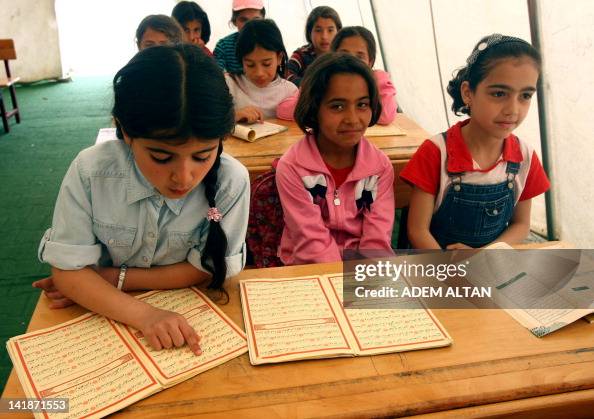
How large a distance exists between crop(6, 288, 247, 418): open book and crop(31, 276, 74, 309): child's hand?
0.22 ft

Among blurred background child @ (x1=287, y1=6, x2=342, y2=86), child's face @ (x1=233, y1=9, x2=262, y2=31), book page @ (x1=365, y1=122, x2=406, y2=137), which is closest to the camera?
book page @ (x1=365, y1=122, x2=406, y2=137)

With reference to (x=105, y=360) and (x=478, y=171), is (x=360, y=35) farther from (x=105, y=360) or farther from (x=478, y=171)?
(x=105, y=360)

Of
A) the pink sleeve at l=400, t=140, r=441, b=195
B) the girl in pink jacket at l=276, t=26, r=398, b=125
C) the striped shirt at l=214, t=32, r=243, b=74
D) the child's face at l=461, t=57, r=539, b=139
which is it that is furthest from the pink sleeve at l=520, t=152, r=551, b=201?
the striped shirt at l=214, t=32, r=243, b=74

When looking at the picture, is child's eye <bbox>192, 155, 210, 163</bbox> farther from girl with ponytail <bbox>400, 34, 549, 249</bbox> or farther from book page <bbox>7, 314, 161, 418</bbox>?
girl with ponytail <bbox>400, 34, 549, 249</bbox>

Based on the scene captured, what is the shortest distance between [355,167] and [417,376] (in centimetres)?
86

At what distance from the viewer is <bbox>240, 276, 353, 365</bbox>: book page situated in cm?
89

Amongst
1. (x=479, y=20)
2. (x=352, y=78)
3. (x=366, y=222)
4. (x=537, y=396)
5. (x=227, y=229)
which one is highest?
(x=479, y=20)

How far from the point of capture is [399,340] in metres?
0.93

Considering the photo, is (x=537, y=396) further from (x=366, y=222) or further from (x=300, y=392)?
(x=366, y=222)

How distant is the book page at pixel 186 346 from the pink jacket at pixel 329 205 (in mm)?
553

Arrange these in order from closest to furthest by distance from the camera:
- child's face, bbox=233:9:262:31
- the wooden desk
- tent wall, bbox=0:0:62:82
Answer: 1. the wooden desk
2. child's face, bbox=233:9:262:31
3. tent wall, bbox=0:0:62:82

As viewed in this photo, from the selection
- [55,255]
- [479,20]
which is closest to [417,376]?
[55,255]

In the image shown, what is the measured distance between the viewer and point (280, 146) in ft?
7.06

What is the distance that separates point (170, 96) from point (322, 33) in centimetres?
275
